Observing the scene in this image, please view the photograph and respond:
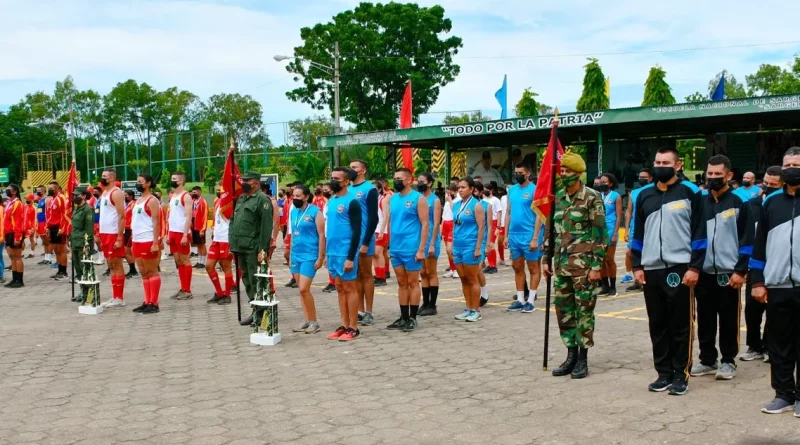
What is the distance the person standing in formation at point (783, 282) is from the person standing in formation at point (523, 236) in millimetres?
4847

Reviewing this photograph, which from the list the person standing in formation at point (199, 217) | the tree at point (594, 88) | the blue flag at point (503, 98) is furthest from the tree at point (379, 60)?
the person standing in formation at point (199, 217)

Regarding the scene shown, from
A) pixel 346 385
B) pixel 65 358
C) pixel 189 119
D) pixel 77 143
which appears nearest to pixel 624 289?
pixel 346 385

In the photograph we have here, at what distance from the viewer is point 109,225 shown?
12258 millimetres

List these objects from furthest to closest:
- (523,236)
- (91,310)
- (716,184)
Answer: (91,310) < (523,236) < (716,184)

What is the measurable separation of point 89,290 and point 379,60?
43.8 m

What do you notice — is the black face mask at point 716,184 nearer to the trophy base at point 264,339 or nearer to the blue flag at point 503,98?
the trophy base at point 264,339

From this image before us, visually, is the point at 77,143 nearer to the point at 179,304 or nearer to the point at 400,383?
the point at 179,304

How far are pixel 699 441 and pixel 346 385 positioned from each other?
120 inches

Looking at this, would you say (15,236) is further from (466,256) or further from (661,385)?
(661,385)

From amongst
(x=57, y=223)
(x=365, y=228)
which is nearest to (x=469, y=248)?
(x=365, y=228)

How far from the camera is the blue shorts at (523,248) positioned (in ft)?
35.8

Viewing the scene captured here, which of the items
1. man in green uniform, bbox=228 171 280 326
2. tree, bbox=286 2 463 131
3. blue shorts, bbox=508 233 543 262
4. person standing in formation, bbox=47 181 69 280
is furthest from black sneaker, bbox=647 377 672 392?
tree, bbox=286 2 463 131

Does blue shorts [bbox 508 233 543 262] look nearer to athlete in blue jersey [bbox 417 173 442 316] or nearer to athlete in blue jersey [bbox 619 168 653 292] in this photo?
athlete in blue jersey [bbox 417 173 442 316]

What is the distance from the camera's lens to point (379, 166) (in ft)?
146
